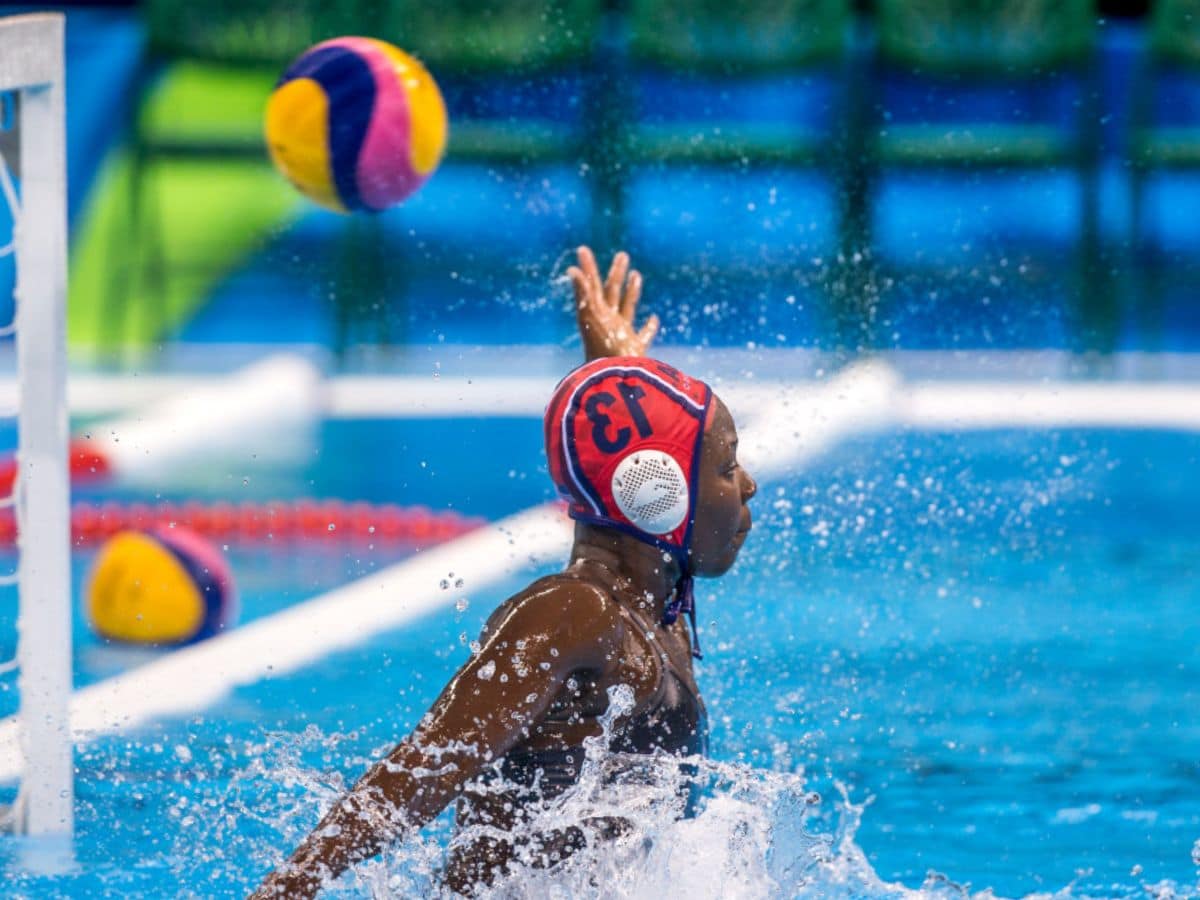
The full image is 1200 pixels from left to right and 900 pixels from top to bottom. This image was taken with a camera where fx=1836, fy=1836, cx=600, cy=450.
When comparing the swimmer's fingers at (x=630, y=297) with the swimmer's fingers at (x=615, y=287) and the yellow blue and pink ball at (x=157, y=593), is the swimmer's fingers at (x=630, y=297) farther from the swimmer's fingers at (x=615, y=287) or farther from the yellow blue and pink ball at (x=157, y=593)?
the yellow blue and pink ball at (x=157, y=593)

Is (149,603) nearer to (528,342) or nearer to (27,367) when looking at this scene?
(27,367)

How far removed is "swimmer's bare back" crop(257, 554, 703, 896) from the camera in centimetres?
200

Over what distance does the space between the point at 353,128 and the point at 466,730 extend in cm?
224

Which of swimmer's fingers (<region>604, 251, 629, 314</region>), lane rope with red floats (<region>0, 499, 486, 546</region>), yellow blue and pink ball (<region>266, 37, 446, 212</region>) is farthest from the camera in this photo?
lane rope with red floats (<region>0, 499, 486, 546</region>)

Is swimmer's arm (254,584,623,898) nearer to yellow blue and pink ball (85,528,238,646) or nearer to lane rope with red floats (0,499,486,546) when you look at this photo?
yellow blue and pink ball (85,528,238,646)

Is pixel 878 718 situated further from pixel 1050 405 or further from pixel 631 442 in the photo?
pixel 1050 405

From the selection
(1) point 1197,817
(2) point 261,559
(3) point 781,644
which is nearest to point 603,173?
(2) point 261,559

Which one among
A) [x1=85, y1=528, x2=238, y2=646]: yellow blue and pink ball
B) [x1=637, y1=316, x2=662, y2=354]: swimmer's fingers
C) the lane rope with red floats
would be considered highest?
the lane rope with red floats

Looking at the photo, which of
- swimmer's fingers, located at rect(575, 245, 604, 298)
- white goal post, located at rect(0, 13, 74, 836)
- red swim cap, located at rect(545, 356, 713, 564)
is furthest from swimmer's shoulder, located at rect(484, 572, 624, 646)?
white goal post, located at rect(0, 13, 74, 836)

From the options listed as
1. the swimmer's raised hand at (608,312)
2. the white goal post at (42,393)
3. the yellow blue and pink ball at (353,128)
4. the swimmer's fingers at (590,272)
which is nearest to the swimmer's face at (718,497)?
the swimmer's raised hand at (608,312)

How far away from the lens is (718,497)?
7.42ft

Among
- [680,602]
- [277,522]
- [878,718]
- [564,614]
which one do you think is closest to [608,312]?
[680,602]

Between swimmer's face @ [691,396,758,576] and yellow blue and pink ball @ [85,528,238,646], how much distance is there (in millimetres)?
2742

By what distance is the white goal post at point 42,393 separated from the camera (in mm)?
3008
